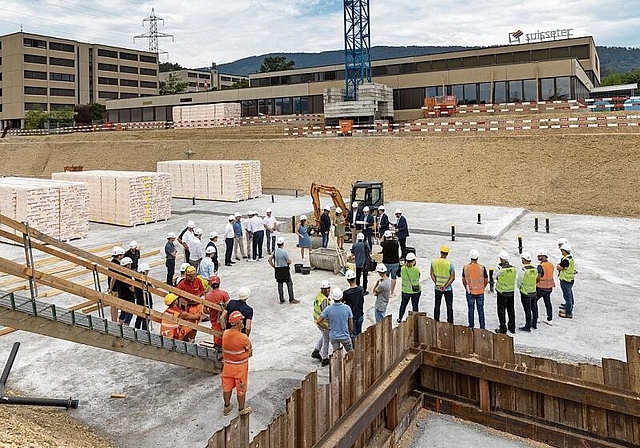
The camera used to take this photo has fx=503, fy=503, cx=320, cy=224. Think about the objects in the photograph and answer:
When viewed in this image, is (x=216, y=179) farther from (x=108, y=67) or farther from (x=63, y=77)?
(x=108, y=67)

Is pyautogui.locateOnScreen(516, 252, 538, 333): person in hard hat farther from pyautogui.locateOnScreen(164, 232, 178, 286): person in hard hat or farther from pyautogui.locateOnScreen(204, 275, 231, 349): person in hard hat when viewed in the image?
pyautogui.locateOnScreen(164, 232, 178, 286): person in hard hat

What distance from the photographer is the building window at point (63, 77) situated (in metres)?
82.6

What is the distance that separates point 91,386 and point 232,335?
3054 mm

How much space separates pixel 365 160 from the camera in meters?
32.2

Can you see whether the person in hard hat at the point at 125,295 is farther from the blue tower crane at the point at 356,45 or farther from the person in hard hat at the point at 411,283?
the blue tower crane at the point at 356,45

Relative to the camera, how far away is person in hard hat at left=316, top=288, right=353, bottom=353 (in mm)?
7879

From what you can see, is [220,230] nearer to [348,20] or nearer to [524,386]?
[524,386]

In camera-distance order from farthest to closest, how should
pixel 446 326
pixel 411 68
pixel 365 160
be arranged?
pixel 411 68 < pixel 365 160 < pixel 446 326

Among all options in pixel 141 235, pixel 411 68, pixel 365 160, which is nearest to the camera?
pixel 141 235

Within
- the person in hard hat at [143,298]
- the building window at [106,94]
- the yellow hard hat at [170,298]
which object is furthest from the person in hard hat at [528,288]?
the building window at [106,94]

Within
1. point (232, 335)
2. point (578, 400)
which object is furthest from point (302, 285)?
point (578, 400)

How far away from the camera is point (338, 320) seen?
25.9 feet

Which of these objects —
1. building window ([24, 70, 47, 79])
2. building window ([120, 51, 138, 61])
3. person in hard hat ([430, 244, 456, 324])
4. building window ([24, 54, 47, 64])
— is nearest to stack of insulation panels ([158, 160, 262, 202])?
person in hard hat ([430, 244, 456, 324])

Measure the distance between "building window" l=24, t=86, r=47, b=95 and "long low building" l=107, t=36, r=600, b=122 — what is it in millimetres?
29710
